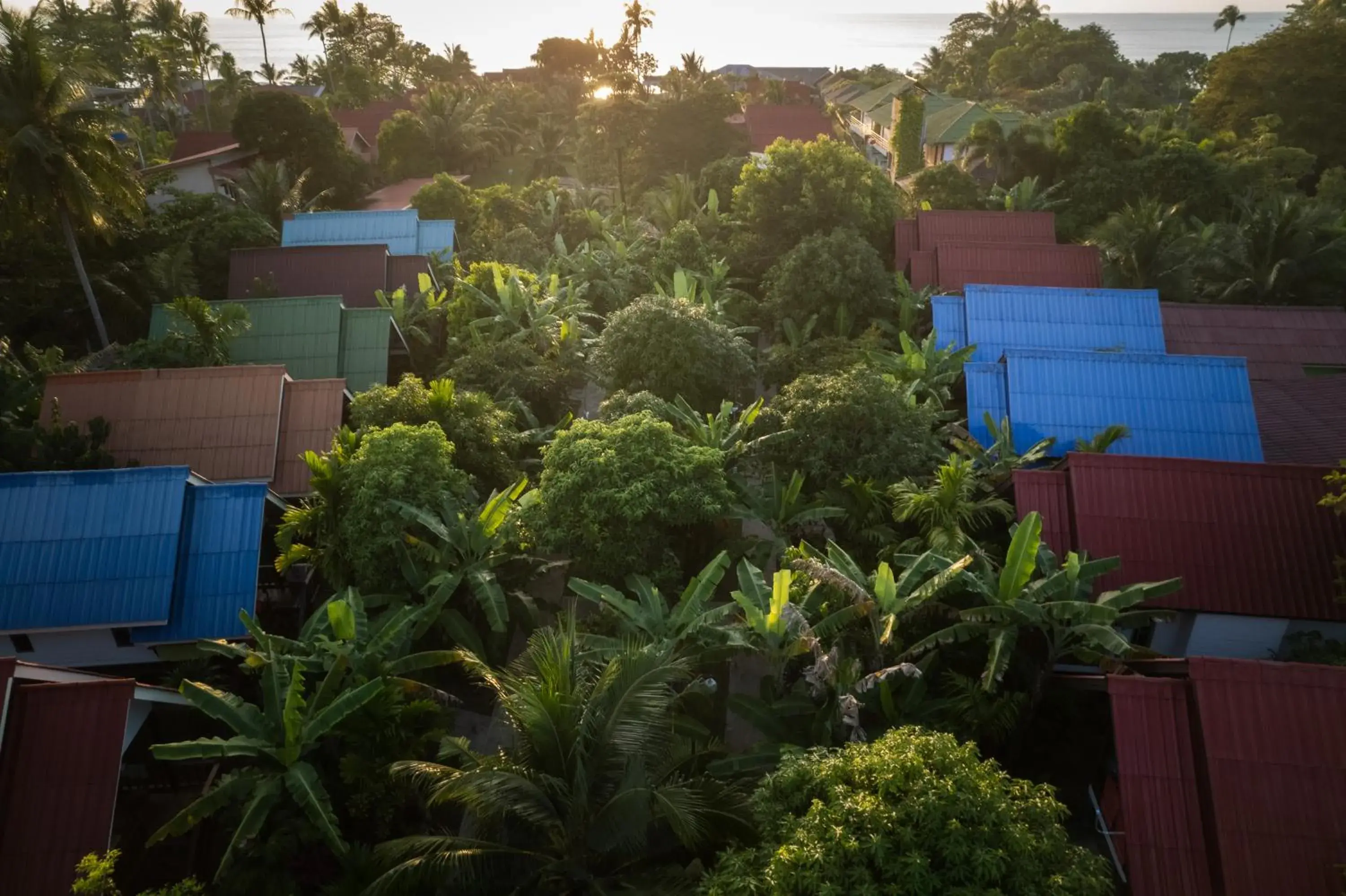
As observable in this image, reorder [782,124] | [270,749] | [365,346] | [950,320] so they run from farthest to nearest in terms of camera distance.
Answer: [782,124]
[365,346]
[950,320]
[270,749]

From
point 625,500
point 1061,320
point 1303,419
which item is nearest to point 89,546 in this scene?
point 625,500

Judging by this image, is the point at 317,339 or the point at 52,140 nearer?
the point at 52,140

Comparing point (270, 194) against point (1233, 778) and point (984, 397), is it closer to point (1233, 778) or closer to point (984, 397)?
point (984, 397)

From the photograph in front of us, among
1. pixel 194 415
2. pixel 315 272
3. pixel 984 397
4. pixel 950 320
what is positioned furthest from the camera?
pixel 315 272

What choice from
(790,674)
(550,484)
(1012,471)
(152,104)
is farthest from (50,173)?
(152,104)

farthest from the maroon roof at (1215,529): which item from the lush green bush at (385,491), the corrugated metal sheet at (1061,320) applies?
the lush green bush at (385,491)

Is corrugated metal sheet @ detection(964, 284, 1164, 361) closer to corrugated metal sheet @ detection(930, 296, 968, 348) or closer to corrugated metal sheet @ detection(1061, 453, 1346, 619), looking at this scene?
corrugated metal sheet @ detection(930, 296, 968, 348)

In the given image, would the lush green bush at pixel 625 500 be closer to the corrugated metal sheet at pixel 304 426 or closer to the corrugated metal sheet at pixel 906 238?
the corrugated metal sheet at pixel 304 426

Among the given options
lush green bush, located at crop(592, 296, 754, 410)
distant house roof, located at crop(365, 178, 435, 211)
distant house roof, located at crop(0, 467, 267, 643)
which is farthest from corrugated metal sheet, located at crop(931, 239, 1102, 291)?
distant house roof, located at crop(365, 178, 435, 211)
